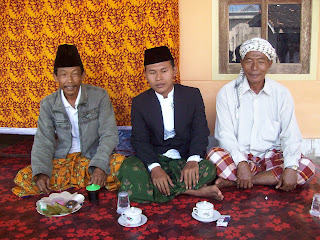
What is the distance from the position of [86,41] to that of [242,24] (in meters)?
1.65

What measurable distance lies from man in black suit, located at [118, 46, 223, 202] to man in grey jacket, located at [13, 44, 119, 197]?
285mm

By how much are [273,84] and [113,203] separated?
168 centimetres

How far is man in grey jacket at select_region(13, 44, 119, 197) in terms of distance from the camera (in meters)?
2.86

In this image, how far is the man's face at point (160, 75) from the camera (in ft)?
9.06

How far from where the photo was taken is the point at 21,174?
2.86 meters

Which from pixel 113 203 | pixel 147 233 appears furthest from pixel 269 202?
pixel 113 203

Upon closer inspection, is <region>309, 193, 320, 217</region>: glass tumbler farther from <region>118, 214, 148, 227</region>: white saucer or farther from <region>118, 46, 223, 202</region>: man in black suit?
<region>118, 214, 148, 227</region>: white saucer

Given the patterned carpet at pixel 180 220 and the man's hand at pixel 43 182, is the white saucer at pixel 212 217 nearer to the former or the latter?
the patterned carpet at pixel 180 220

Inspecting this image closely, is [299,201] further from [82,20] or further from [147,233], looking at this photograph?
[82,20]

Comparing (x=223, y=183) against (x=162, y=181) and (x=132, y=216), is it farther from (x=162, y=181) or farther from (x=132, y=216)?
(x=132, y=216)

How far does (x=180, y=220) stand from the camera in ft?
7.66

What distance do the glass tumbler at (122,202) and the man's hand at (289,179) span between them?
48.9 inches

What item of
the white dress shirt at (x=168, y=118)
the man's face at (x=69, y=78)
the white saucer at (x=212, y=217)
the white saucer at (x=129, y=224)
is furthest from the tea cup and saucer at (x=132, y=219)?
the man's face at (x=69, y=78)

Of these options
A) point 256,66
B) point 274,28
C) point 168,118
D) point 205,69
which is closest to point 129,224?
point 168,118
